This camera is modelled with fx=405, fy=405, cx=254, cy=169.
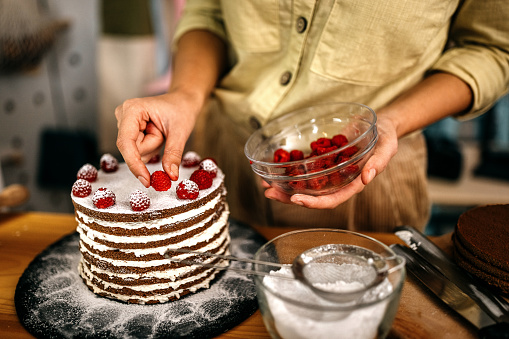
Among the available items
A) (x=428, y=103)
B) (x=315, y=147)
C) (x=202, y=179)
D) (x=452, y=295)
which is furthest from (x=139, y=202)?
(x=428, y=103)

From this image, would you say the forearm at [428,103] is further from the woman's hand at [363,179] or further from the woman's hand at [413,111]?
the woman's hand at [363,179]

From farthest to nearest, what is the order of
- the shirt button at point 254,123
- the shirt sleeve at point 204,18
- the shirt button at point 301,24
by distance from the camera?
the shirt sleeve at point 204,18
the shirt button at point 254,123
the shirt button at point 301,24

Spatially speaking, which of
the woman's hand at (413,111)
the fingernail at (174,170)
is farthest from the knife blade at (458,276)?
the fingernail at (174,170)

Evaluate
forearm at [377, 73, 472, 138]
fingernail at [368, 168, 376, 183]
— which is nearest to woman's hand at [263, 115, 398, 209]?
fingernail at [368, 168, 376, 183]

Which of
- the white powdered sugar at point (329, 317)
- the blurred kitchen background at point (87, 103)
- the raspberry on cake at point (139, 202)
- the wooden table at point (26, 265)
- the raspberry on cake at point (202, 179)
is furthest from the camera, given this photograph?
the blurred kitchen background at point (87, 103)

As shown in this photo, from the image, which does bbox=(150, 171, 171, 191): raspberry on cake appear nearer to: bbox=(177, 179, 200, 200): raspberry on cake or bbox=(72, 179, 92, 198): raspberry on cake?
bbox=(177, 179, 200, 200): raspberry on cake

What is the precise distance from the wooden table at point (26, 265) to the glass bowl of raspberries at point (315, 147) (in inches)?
14.0

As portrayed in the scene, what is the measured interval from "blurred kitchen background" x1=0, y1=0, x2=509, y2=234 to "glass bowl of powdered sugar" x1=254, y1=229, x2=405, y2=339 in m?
1.87

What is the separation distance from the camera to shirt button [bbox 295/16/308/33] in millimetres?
1362

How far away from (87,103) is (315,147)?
8.72 ft

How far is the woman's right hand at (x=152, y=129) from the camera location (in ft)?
3.73

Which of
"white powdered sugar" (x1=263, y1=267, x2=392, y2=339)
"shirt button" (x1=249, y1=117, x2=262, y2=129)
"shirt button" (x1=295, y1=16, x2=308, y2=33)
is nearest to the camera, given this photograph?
"white powdered sugar" (x1=263, y1=267, x2=392, y2=339)

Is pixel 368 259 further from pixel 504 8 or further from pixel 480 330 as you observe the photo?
pixel 504 8

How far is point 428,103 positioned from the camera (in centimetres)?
138
